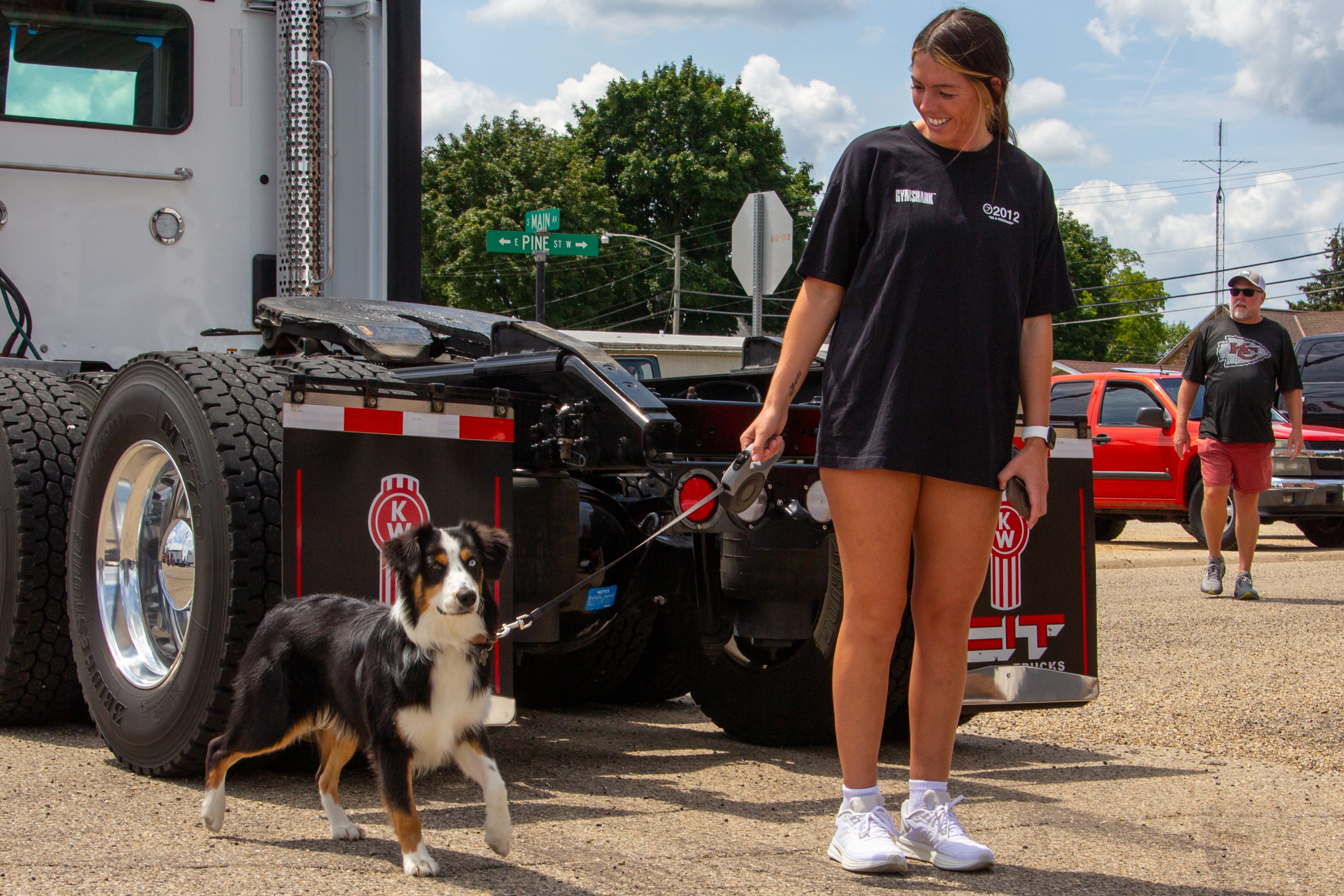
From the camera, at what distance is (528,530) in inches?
154

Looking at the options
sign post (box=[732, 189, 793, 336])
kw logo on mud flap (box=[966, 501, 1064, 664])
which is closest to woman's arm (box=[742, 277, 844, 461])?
kw logo on mud flap (box=[966, 501, 1064, 664])

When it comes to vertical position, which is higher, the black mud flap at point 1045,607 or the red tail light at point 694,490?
the red tail light at point 694,490

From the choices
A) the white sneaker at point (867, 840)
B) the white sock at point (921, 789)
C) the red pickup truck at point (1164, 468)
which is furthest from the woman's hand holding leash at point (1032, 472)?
the red pickup truck at point (1164, 468)

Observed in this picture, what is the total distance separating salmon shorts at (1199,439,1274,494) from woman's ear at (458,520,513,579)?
21.3 feet

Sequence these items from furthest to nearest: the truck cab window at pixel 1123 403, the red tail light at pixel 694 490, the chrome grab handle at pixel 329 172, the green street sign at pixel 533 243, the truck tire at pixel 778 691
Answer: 1. the truck cab window at pixel 1123 403
2. the green street sign at pixel 533 243
3. the chrome grab handle at pixel 329 172
4. the truck tire at pixel 778 691
5. the red tail light at pixel 694 490

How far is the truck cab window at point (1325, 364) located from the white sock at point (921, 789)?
13.5m

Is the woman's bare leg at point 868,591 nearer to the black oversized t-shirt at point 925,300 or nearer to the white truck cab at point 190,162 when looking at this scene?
the black oversized t-shirt at point 925,300

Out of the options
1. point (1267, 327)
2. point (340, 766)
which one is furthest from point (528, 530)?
point (1267, 327)

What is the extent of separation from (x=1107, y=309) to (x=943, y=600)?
75.5 metres

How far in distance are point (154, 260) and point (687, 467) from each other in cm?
278

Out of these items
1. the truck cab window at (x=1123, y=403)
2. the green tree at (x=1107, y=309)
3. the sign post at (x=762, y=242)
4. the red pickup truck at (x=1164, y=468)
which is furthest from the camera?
the green tree at (x=1107, y=309)

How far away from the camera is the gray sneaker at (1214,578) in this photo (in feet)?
29.0

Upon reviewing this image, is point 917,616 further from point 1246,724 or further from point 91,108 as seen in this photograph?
point 91,108

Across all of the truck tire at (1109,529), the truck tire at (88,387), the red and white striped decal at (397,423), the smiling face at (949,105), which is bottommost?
the truck tire at (1109,529)
